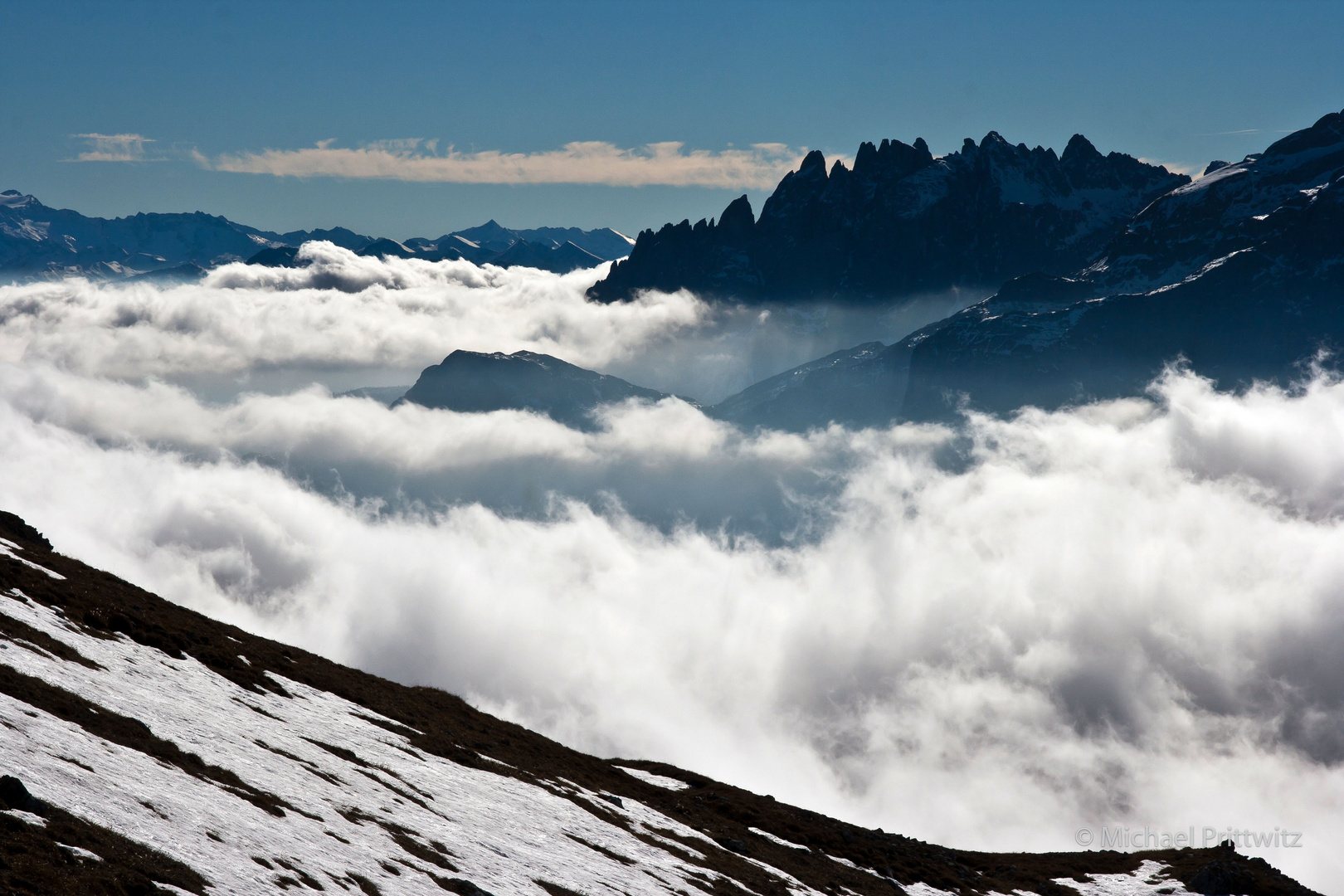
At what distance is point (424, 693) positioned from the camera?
7838cm

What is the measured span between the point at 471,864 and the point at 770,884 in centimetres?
2263

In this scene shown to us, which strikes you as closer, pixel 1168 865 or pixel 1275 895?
pixel 1275 895

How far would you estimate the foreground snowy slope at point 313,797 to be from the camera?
94.6ft

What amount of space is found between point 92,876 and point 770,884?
40.0m

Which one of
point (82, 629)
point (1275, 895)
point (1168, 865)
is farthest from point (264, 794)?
point (1168, 865)

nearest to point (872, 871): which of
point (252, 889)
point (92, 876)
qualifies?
point (252, 889)

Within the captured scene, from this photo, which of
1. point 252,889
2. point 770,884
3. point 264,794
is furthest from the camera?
point 770,884

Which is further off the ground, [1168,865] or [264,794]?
[1168,865]

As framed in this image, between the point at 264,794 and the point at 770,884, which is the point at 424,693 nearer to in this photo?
the point at 770,884

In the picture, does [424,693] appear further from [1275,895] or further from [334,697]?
[1275,895]

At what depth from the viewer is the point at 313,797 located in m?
39.0

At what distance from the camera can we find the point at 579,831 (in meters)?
51.3

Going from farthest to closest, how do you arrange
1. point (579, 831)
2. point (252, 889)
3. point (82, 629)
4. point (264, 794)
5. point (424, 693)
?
point (424, 693) → point (579, 831) → point (82, 629) → point (264, 794) → point (252, 889)

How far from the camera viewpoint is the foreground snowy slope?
2884 cm
